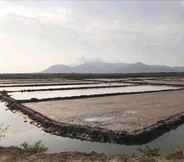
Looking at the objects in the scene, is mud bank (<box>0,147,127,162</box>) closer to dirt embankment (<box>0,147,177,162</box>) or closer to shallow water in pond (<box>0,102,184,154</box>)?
dirt embankment (<box>0,147,177,162</box>)

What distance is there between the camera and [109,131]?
11.3 metres

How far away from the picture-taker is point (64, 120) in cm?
1406

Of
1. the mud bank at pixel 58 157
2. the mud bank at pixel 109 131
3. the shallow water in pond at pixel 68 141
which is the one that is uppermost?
the mud bank at pixel 58 157

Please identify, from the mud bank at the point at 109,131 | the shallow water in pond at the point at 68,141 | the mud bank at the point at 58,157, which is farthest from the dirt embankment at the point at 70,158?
the mud bank at the point at 109,131

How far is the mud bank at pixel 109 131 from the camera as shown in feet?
35.1

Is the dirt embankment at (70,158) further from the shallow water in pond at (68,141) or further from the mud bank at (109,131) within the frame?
the mud bank at (109,131)

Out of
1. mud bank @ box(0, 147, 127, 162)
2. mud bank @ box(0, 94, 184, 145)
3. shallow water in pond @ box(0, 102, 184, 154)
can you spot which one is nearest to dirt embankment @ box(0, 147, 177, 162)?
mud bank @ box(0, 147, 127, 162)

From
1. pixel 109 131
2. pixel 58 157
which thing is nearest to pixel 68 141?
pixel 109 131

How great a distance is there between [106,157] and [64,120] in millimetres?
6496

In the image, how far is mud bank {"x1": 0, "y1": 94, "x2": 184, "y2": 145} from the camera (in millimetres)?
10695

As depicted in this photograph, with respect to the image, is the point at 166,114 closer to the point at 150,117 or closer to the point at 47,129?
the point at 150,117

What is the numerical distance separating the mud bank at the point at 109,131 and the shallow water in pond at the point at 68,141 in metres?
0.29

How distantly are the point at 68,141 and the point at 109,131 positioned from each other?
140cm

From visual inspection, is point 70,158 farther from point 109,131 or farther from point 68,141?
point 109,131
